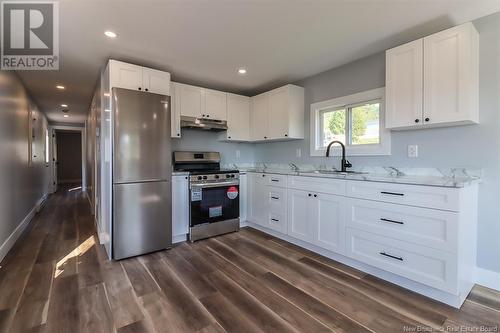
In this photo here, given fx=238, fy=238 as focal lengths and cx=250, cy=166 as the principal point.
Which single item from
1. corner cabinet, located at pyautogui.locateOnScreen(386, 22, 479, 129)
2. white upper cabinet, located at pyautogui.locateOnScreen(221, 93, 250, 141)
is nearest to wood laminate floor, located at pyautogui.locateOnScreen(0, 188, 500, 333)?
corner cabinet, located at pyautogui.locateOnScreen(386, 22, 479, 129)

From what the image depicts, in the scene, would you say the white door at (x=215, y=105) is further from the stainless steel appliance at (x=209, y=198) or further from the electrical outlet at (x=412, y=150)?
the electrical outlet at (x=412, y=150)

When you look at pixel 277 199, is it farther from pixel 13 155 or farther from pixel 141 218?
pixel 13 155

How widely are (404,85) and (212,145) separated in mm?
2824

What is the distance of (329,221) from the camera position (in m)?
2.55

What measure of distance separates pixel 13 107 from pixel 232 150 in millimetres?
3150

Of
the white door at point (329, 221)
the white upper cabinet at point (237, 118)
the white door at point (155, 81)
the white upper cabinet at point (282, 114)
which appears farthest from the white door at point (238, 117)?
the white door at point (329, 221)

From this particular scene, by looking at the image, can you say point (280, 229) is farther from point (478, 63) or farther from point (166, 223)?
point (478, 63)

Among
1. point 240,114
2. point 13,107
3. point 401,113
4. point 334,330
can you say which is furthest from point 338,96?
point 13,107

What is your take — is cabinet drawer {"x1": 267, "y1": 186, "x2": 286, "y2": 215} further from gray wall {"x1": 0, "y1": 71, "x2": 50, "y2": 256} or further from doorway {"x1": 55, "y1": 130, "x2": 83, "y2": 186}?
doorway {"x1": 55, "y1": 130, "x2": 83, "y2": 186}

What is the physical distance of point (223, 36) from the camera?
2352 mm

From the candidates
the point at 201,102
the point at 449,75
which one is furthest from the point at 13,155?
the point at 449,75

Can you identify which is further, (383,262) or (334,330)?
(383,262)

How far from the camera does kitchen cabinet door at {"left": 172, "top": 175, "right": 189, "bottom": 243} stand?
10.2 feet

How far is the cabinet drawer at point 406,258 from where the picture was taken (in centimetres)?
175
